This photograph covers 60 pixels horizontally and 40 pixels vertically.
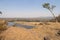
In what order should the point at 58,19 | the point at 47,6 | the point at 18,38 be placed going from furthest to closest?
1. the point at 47,6
2. the point at 58,19
3. the point at 18,38

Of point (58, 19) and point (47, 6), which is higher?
point (47, 6)

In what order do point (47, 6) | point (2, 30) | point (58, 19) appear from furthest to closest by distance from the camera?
1. point (47, 6)
2. point (58, 19)
3. point (2, 30)

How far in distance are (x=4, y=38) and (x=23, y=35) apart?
1381 mm

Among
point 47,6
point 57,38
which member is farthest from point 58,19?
point 57,38

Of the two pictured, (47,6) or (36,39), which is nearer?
(36,39)

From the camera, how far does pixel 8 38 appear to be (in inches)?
376

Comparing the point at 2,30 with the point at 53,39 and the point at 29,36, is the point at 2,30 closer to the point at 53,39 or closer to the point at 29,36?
the point at 29,36

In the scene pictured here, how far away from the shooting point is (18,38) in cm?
953

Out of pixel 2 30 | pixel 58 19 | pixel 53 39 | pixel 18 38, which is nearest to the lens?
pixel 18 38

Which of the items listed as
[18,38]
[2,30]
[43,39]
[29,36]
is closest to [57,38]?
[43,39]

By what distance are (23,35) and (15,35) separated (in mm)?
571

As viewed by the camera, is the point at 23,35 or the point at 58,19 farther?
the point at 58,19

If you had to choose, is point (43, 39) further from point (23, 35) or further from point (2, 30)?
point (2, 30)

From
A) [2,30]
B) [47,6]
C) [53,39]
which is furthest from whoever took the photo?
[47,6]
